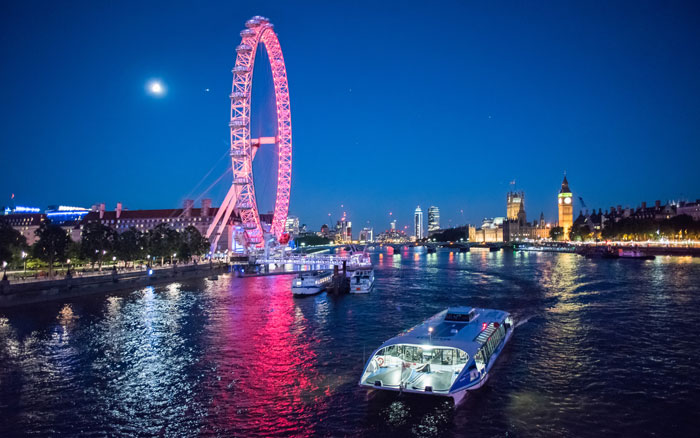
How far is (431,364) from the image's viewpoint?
647 inches

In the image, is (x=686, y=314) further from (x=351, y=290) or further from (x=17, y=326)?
(x=17, y=326)

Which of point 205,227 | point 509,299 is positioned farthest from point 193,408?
point 205,227

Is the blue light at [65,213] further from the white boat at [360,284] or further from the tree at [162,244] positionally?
the white boat at [360,284]

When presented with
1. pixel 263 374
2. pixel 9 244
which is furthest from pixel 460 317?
pixel 9 244

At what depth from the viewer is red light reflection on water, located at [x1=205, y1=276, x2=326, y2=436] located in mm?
15008

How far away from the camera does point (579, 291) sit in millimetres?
45406

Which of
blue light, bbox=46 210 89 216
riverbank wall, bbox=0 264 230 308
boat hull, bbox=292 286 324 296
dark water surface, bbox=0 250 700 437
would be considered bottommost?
dark water surface, bbox=0 250 700 437

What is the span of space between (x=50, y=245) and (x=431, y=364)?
47.6 meters

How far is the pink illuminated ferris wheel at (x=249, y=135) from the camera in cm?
6881

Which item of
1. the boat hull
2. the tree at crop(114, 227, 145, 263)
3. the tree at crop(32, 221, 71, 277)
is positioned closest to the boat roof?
the boat hull

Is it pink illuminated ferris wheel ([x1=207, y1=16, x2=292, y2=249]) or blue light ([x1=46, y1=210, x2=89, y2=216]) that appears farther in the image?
blue light ([x1=46, y1=210, x2=89, y2=216])

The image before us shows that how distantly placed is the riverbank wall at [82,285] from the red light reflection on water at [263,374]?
18.0m

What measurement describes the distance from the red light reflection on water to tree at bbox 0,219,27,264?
28859 millimetres

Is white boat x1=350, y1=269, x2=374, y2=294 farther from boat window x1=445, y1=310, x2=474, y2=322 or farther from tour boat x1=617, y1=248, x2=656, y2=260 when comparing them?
tour boat x1=617, y1=248, x2=656, y2=260
